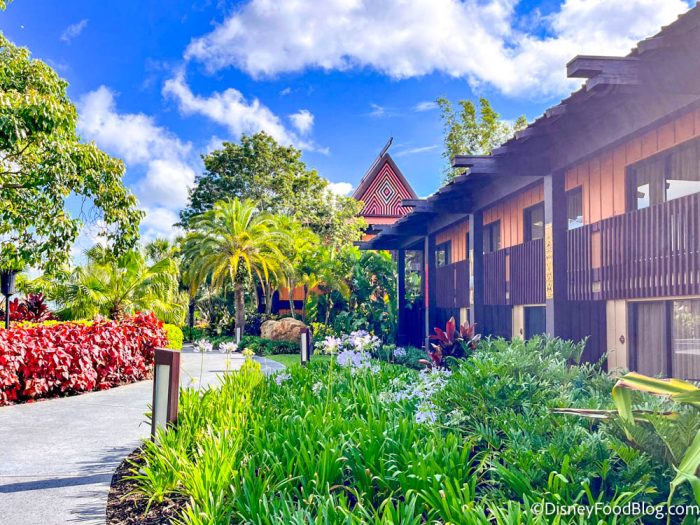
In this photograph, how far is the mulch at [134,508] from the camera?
4.58 metres

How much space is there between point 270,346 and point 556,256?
1769cm

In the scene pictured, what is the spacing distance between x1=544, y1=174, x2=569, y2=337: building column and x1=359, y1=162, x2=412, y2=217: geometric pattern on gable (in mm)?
31164

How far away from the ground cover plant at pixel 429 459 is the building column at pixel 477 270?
9.13 m

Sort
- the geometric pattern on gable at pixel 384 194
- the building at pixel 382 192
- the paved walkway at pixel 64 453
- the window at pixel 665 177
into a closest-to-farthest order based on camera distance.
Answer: the paved walkway at pixel 64 453, the window at pixel 665 177, the building at pixel 382 192, the geometric pattern on gable at pixel 384 194

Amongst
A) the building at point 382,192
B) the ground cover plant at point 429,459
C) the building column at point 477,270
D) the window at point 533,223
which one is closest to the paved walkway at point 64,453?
the ground cover plant at point 429,459

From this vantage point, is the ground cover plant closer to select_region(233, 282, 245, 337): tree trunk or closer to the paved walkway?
the paved walkway

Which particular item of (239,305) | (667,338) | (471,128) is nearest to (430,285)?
(667,338)

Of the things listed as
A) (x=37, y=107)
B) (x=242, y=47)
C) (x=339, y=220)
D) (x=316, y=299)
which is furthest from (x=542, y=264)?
(x=339, y=220)

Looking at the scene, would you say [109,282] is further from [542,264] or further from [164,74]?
[542,264]

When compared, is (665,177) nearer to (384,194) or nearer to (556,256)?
(556,256)

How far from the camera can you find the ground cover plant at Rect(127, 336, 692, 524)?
3.32 metres

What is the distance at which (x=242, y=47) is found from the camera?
44.6 ft

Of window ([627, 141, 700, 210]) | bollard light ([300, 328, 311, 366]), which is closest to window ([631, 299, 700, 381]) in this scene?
window ([627, 141, 700, 210])

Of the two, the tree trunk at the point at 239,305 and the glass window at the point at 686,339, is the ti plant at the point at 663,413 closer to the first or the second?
the glass window at the point at 686,339
